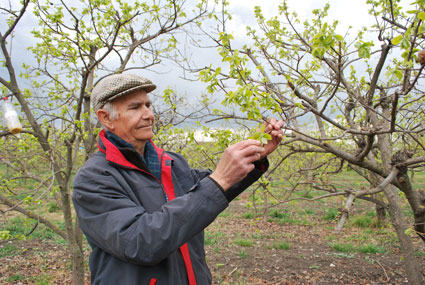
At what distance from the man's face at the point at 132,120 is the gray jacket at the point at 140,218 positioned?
116mm

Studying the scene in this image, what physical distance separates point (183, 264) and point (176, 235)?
18.2 inches

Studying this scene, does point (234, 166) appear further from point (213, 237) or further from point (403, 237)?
point (213, 237)

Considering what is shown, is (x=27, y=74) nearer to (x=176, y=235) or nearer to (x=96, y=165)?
(x=96, y=165)

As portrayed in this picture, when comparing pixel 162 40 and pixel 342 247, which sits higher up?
pixel 162 40

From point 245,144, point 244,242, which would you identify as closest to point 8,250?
point 244,242

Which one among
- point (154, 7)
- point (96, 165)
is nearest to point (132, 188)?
point (96, 165)

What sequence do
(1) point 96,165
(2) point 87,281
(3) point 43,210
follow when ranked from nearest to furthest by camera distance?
(1) point 96,165 → (2) point 87,281 → (3) point 43,210

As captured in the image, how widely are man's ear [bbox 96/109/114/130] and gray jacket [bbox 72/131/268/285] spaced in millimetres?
62

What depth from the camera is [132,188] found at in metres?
1.57

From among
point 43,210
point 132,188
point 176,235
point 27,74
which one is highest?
point 27,74

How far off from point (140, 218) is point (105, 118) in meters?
0.76

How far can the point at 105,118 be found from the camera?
1806 mm

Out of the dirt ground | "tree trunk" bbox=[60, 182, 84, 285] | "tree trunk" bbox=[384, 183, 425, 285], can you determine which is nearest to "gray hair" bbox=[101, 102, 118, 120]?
"tree trunk" bbox=[60, 182, 84, 285]

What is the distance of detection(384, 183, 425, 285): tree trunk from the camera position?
3.73m
